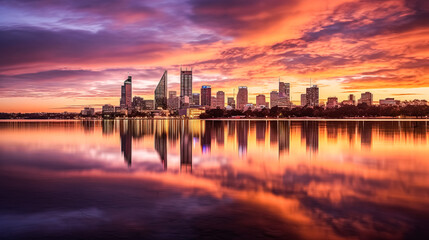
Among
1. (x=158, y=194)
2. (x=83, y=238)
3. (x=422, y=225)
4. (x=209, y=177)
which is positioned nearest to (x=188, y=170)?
(x=209, y=177)

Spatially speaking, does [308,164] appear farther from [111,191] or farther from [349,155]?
[111,191]

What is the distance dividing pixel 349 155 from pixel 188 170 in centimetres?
1504

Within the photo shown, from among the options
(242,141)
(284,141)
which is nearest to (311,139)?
(284,141)

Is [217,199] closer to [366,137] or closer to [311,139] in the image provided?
[311,139]

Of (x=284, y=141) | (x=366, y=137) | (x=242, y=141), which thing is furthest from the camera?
(x=366, y=137)

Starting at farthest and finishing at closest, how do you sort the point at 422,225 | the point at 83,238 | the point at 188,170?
the point at 188,170, the point at 422,225, the point at 83,238

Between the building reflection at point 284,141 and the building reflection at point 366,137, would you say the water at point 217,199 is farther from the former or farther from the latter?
the building reflection at point 366,137

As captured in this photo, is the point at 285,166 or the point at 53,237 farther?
the point at 285,166

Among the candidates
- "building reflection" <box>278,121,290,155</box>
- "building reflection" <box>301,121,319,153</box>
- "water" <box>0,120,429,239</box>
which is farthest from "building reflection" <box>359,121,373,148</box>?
"water" <box>0,120,429,239</box>

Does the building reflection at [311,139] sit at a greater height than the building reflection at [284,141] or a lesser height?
greater

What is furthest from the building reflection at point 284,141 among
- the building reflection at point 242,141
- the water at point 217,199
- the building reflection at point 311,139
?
the water at point 217,199

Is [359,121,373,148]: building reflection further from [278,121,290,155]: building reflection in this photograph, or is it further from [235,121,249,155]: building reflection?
[235,121,249,155]: building reflection

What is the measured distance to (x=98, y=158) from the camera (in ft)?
91.6

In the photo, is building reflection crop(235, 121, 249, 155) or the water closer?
the water
